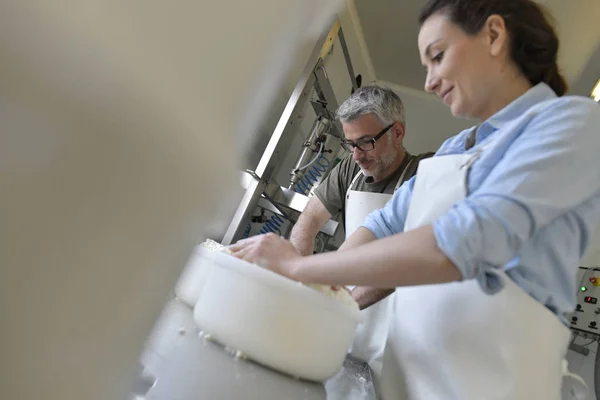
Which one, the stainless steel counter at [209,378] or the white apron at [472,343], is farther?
the white apron at [472,343]

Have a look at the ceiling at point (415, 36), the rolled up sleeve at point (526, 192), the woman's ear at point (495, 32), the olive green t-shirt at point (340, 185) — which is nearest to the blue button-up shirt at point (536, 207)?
the rolled up sleeve at point (526, 192)

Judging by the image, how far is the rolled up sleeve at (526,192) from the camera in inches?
18.6

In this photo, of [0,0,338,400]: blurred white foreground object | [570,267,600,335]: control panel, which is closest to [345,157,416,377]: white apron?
[0,0,338,400]: blurred white foreground object

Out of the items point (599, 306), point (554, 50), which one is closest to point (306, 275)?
point (554, 50)

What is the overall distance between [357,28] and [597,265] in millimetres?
1836

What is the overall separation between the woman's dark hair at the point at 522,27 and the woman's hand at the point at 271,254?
19.6 inches

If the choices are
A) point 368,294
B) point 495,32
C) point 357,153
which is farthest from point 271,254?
point 357,153

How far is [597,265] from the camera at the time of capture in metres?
2.09

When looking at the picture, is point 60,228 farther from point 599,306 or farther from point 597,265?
point 597,265

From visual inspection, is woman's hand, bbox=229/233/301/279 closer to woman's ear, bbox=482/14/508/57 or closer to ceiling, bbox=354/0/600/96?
woman's ear, bbox=482/14/508/57

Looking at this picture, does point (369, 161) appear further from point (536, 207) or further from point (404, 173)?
point (536, 207)

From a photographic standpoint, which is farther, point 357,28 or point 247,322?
point 357,28

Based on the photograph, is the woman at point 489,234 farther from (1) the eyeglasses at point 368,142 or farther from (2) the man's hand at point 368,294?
(1) the eyeglasses at point 368,142

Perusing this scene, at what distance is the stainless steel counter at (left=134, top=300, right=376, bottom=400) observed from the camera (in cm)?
48
